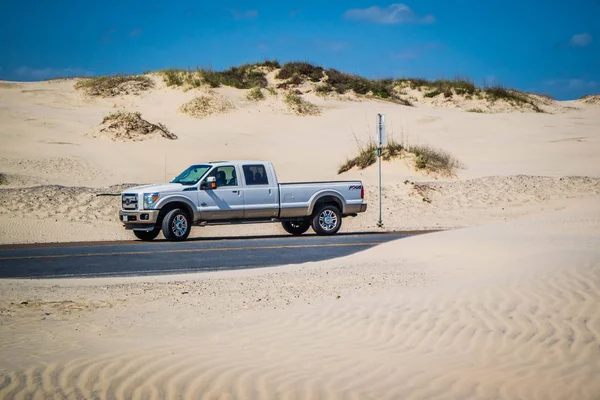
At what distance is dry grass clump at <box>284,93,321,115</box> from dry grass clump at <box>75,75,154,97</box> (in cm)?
891

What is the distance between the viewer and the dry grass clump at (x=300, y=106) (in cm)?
4774

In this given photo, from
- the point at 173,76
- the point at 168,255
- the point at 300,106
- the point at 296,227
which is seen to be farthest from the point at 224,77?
the point at 168,255

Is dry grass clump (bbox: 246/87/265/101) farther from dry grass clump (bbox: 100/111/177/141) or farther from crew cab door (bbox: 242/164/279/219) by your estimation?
crew cab door (bbox: 242/164/279/219)

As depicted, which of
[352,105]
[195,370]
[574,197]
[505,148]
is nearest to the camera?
[195,370]

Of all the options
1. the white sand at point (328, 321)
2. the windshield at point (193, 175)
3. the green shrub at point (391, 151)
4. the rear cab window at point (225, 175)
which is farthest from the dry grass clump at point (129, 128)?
the rear cab window at point (225, 175)

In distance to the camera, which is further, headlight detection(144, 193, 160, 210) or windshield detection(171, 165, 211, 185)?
windshield detection(171, 165, 211, 185)

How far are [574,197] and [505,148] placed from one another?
10.4m

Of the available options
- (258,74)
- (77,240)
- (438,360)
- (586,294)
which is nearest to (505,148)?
(258,74)

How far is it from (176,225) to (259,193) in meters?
2.39

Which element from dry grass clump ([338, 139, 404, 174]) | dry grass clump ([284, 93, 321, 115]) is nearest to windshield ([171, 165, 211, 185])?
dry grass clump ([338, 139, 404, 174])

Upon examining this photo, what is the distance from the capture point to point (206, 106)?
4666 centimetres

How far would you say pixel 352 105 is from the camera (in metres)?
50.0

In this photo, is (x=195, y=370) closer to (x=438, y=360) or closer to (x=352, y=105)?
(x=438, y=360)

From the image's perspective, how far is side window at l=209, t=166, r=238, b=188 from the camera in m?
20.9
